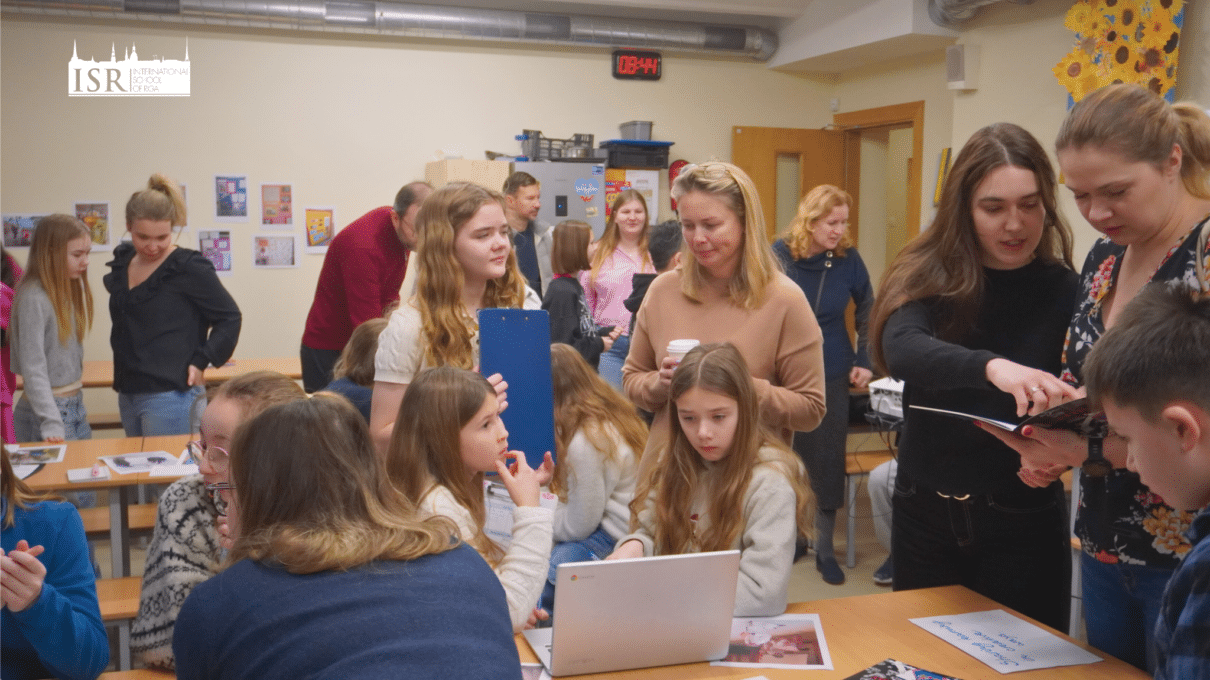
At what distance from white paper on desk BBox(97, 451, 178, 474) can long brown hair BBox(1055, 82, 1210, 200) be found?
3157 millimetres

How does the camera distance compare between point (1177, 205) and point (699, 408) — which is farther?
point (699, 408)

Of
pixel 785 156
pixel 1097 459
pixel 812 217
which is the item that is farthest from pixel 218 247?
pixel 1097 459

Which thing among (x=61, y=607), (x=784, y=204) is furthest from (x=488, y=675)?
(x=784, y=204)

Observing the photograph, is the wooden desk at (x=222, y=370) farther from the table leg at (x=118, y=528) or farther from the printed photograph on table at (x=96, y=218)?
the table leg at (x=118, y=528)

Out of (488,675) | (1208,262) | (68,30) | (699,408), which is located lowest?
(488,675)

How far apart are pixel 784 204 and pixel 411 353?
624 centimetres

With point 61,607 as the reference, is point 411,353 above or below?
above

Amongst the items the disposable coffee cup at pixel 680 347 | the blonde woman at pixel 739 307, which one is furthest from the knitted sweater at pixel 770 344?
the disposable coffee cup at pixel 680 347

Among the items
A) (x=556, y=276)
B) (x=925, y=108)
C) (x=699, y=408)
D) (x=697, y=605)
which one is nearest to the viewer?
(x=697, y=605)

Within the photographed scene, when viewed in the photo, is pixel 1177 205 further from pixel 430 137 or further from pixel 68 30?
pixel 68 30

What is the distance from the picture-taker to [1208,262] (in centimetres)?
138

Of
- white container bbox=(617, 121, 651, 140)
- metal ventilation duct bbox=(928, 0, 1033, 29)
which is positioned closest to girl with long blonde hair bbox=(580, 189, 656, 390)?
white container bbox=(617, 121, 651, 140)

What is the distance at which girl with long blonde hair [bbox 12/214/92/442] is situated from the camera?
153 inches

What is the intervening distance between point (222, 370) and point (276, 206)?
1.60m
